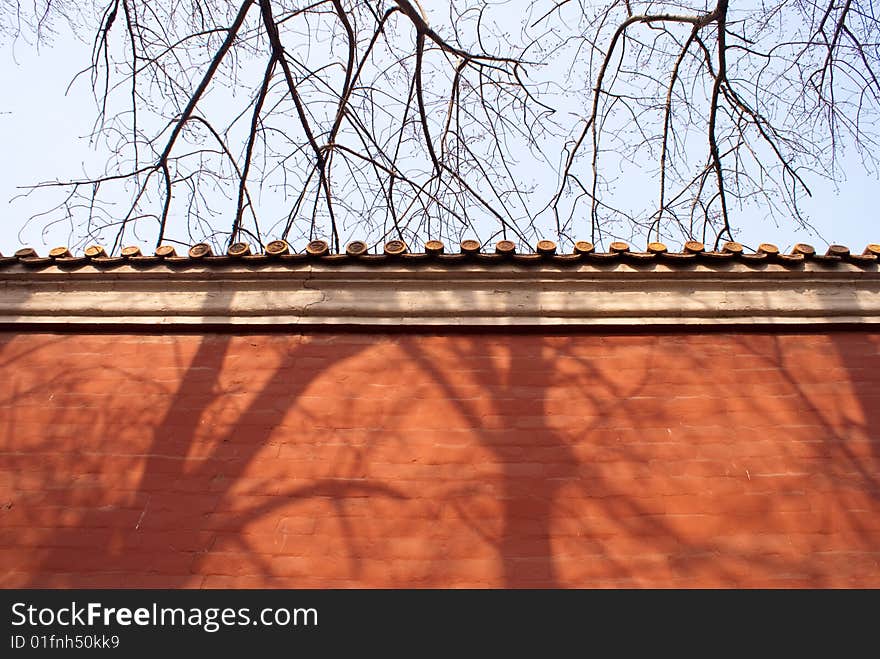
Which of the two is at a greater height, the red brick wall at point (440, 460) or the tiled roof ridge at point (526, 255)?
the tiled roof ridge at point (526, 255)

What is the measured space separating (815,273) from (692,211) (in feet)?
9.41

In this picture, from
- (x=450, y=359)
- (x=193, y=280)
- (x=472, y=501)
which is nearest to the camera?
(x=472, y=501)

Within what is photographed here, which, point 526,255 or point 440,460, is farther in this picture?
point 526,255

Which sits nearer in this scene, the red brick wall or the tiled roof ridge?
the red brick wall

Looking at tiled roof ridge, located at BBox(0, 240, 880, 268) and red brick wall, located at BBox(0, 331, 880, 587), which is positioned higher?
tiled roof ridge, located at BBox(0, 240, 880, 268)

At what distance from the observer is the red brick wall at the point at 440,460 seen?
9.21ft

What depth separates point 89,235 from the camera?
215 inches

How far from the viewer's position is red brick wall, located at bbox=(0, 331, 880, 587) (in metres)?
2.81

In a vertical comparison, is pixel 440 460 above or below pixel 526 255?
below

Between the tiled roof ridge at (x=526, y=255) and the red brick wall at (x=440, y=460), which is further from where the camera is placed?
the tiled roof ridge at (x=526, y=255)

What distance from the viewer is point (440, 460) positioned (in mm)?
3129
